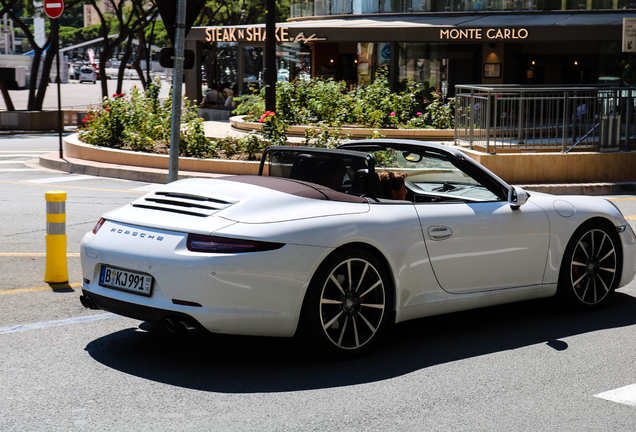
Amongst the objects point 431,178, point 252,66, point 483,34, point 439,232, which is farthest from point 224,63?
point 439,232

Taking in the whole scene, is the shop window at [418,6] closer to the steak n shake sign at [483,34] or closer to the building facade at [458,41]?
the building facade at [458,41]

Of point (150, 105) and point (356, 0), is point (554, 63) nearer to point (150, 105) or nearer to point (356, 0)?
point (356, 0)

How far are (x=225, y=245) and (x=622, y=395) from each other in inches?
90.6

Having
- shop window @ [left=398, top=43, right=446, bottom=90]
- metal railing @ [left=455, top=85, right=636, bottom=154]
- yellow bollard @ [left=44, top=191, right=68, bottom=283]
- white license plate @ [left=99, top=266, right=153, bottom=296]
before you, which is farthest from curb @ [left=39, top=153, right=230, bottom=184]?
shop window @ [left=398, top=43, right=446, bottom=90]

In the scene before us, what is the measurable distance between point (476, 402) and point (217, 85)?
3229 centimetres

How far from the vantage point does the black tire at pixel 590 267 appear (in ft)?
20.2

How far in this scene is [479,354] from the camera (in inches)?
207

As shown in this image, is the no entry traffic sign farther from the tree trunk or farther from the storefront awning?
the storefront awning

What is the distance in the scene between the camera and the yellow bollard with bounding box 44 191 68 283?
6820 millimetres

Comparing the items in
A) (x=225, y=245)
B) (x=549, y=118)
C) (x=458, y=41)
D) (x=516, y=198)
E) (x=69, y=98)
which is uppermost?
(x=458, y=41)

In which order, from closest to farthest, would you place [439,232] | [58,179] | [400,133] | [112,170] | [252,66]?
[439,232] < [58,179] < [112,170] < [400,133] < [252,66]

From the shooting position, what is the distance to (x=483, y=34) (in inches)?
1049

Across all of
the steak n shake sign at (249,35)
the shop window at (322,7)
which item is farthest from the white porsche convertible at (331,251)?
the shop window at (322,7)

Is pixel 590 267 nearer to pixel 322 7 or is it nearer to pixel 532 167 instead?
pixel 532 167
